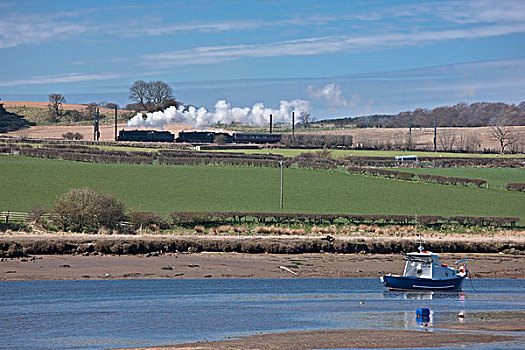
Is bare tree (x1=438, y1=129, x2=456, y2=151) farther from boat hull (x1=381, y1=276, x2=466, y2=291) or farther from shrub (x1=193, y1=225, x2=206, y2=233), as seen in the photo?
boat hull (x1=381, y1=276, x2=466, y2=291)

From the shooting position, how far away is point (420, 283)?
3966 centimetres

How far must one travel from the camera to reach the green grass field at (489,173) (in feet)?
290

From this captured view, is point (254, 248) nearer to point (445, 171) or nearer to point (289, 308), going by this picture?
point (289, 308)

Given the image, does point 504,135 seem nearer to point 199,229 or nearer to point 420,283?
point 199,229

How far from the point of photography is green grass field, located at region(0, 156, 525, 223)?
67.1 meters

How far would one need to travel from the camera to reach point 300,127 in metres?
194

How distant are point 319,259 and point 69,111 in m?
150

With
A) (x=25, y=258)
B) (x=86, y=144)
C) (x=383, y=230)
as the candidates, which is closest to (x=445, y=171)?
(x=383, y=230)

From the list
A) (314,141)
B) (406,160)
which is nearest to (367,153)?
(406,160)

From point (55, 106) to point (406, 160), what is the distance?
336 ft

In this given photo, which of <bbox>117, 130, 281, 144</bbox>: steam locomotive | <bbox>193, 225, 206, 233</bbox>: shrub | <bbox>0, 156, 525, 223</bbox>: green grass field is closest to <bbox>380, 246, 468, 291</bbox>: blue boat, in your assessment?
<bbox>193, 225, 206, 233</bbox>: shrub

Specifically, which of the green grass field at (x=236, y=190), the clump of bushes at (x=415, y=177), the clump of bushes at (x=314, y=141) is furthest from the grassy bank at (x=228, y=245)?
the clump of bushes at (x=314, y=141)

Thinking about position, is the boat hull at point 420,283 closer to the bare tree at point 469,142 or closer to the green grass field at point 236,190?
the green grass field at point 236,190

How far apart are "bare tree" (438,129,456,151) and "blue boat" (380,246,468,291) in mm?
99613
